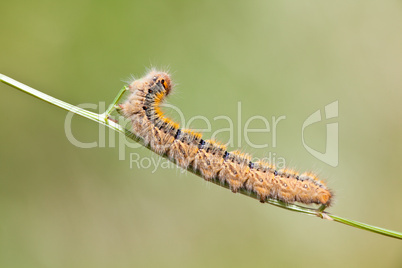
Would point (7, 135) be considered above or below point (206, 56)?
below

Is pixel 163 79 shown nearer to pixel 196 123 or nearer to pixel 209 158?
pixel 209 158

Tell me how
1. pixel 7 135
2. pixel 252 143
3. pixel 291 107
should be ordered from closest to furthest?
pixel 7 135
pixel 252 143
pixel 291 107

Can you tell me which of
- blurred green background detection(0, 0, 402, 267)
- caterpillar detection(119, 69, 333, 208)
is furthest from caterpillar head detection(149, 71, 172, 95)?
blurred green background detection(0, 0, 402, 267)

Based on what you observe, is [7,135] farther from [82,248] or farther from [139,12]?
[139,12]

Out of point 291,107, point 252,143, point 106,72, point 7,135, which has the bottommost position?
point 7,135

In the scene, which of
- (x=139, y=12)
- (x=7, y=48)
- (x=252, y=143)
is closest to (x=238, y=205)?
(x=252, y=143)

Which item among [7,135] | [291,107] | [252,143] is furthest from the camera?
[291,107]
